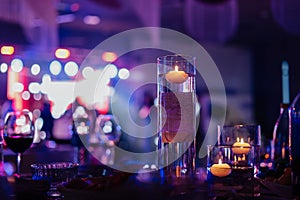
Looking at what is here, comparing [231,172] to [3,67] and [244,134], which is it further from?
[3,67]

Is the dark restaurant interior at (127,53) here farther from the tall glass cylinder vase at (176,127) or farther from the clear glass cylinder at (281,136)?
the tall glass cylinder vase at (176,127)

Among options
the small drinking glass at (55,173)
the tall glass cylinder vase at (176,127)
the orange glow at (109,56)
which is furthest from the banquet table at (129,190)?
the orange glow at (109,56)

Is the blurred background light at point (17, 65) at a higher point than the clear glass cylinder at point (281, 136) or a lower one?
higher

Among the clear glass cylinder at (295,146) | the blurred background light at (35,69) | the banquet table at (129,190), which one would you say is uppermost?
the blurred background light at (35,69)

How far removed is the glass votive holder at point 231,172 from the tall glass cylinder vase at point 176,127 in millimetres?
86

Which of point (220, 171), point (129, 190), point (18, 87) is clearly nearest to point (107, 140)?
point (220, 171)

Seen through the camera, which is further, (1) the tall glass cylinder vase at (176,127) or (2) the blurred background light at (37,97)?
(2) the blurred background light at (37,97)

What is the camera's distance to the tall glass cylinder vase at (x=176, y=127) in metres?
1.14

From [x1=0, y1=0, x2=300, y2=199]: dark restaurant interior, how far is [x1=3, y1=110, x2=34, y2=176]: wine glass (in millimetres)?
2173

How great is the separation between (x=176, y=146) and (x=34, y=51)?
5.14m

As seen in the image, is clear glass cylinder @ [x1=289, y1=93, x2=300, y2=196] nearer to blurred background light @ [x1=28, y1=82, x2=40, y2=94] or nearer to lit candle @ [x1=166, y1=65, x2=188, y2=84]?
lit candle @ [x1=166, y1=65, x2=188, y2=84]

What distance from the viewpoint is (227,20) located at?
4953 mm

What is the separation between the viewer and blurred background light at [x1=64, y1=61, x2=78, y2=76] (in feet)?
21.7

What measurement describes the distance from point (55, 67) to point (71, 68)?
0.70ft
